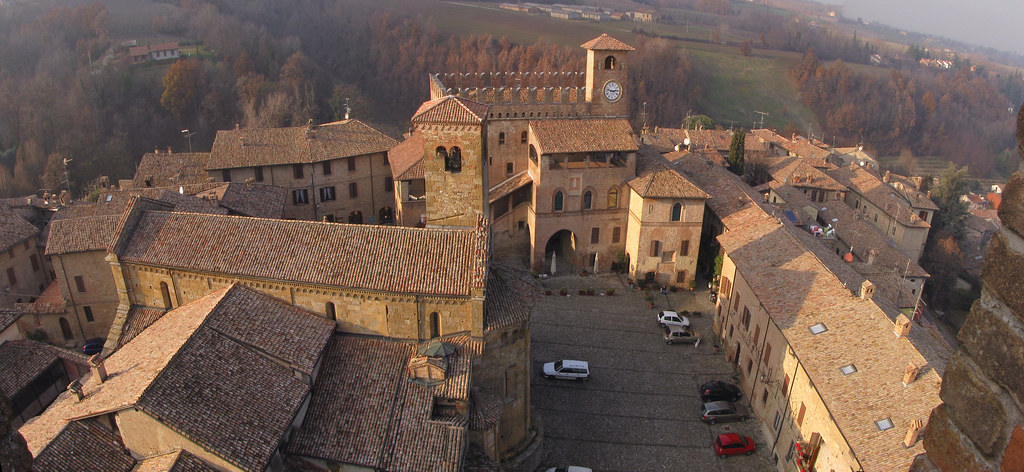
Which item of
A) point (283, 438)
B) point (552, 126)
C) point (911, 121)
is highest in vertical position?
point (552, 126)

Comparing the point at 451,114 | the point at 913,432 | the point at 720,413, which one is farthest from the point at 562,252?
the point at 913,432

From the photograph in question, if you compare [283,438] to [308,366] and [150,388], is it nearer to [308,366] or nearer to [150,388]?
[308,366]

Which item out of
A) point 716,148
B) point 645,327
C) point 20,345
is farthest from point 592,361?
point 716,148

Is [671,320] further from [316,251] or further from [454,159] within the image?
[316,251]

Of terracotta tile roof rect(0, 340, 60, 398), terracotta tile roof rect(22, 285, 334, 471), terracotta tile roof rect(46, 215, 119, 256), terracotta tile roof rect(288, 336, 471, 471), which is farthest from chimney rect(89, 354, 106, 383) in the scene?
terracotta tile roof rect(46, 215, 119, 256)

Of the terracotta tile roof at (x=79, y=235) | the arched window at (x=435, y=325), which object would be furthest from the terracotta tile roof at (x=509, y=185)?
the terracotta tile roof at (x=79, y=235)

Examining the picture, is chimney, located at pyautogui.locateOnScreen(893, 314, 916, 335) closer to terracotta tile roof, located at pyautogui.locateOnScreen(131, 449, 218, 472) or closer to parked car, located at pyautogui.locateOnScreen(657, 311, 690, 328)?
parked car, located at pyautogui.locateOnScreen(657, 311, 690, 328)
